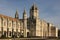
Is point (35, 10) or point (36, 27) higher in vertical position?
point (35, 10)

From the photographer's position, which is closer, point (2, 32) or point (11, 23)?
point (2, 32)

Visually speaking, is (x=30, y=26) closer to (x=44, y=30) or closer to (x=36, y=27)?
(x=36, y=27)

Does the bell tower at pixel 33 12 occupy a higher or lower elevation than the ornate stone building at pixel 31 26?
higher

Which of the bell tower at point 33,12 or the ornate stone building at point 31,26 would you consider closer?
the ornate stone building at point 31,26

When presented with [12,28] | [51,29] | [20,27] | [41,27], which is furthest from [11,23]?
[51,29]

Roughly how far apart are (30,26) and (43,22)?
37.3 ft

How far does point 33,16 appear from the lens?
95.9m

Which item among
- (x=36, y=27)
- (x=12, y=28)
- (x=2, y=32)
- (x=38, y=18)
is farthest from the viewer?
(x=38, y=18)

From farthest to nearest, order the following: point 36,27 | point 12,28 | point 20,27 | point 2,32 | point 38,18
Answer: point 38,18 → point 36,27 → point 20,27 → point 12,28 → point 2,32

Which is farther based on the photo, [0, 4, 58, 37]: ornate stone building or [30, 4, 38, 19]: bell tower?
[30, 4, 38, 19]: bell tower

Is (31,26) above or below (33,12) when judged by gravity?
below

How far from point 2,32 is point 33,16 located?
31827mm

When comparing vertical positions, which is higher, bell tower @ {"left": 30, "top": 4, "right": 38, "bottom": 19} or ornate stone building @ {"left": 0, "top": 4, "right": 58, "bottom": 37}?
bell tower @ {"left": 30, "top": 4, "right": 38, "bottom": 19}

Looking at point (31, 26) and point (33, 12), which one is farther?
point (33, 12)
